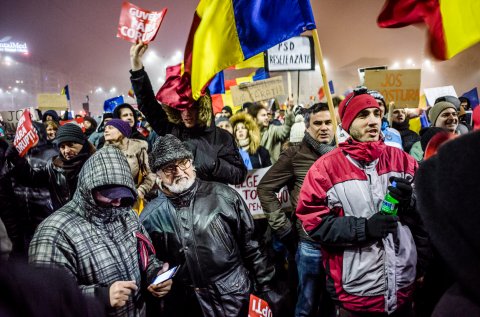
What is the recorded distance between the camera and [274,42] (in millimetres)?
3102

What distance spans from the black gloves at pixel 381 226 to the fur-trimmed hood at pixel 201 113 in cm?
210

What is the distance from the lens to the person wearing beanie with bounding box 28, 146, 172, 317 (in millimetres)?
2018

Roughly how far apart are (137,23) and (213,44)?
142 centimetres

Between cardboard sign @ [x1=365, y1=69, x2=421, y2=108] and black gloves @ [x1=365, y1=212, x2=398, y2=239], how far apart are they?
3.74 meters

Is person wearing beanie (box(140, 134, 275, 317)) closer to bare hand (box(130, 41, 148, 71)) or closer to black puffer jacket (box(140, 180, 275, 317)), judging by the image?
black puffer jacket (box(140, 180, 275, 317))

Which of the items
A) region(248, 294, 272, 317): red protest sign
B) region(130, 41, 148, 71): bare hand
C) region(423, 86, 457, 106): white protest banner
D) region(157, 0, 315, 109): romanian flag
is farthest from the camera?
region(423, 86, 457, 106): white protest banner

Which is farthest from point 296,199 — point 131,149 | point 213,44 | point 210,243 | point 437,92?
point 437,92

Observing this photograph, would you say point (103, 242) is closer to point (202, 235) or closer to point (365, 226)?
point (202, 235)

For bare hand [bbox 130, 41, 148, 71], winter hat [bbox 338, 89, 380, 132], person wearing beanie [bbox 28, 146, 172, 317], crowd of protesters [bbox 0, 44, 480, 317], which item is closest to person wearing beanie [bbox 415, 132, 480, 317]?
crowd of protesters [bbox 0, 44, 480, 317]

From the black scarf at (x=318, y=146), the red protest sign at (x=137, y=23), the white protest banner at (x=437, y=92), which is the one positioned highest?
the red protest sign at (x=137, y=23)

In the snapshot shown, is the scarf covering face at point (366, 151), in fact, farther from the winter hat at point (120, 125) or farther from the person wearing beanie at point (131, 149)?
the winter hat at point (120, 125)

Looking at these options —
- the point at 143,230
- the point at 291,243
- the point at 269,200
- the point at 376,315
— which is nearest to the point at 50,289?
the point at 143,230

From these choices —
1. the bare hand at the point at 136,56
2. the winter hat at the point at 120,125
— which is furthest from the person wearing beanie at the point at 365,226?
the winter hat at the point at 120,125

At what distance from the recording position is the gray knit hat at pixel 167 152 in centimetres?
258
